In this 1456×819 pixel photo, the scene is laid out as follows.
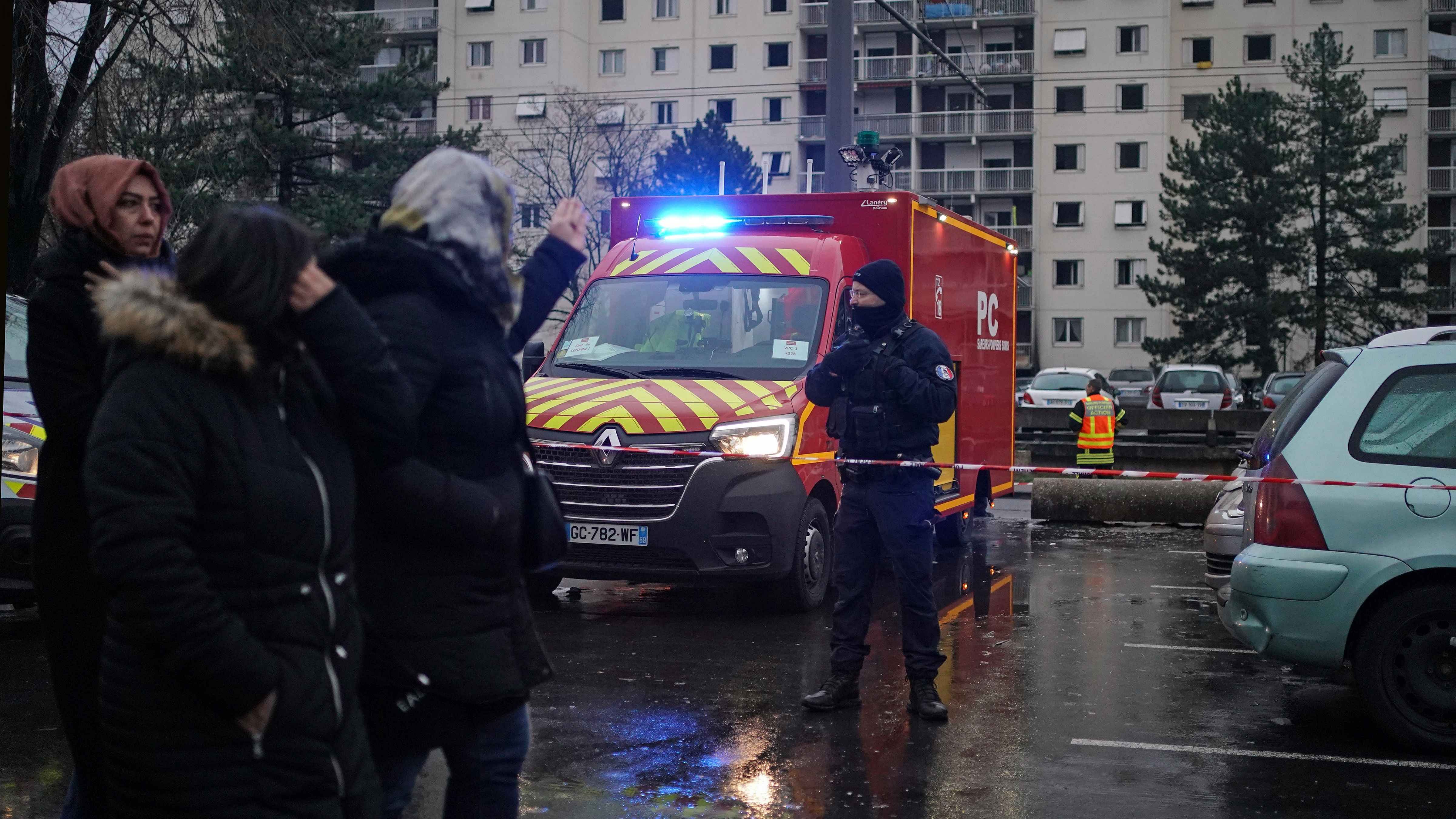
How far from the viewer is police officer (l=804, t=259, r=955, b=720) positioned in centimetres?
644

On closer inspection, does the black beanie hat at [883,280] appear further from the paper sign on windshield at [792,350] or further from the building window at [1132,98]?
the building window at [1132,98]

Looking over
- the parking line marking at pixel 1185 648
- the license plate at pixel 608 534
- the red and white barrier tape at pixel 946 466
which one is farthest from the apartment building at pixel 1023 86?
the parking line marking at pixel 1185 648

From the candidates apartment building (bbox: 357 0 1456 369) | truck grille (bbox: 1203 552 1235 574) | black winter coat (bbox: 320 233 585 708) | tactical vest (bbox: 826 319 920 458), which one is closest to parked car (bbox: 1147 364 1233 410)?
apartment building (bbox: 357 0 1456 369)

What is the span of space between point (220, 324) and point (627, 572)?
6328mm

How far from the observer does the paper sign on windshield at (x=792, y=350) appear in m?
9.39

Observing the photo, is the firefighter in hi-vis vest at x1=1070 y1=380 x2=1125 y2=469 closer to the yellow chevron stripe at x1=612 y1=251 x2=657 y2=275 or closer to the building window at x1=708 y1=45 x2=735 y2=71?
the yellow chevron stripe at x1=612 y1=251 x2=657 y2=275

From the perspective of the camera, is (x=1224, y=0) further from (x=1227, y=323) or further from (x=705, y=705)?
(x=705, y=705)

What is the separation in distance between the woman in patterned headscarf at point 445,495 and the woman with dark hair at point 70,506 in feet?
2.49

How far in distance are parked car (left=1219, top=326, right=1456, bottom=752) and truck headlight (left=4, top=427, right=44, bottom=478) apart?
19.0ft

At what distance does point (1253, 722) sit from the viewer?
6539mm

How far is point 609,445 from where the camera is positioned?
869 cm

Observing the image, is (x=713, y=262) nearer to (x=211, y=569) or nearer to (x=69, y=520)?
(x=69, y=520)

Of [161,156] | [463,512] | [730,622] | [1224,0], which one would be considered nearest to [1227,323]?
[1224,0]

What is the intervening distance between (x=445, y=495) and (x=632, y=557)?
5.88 m
